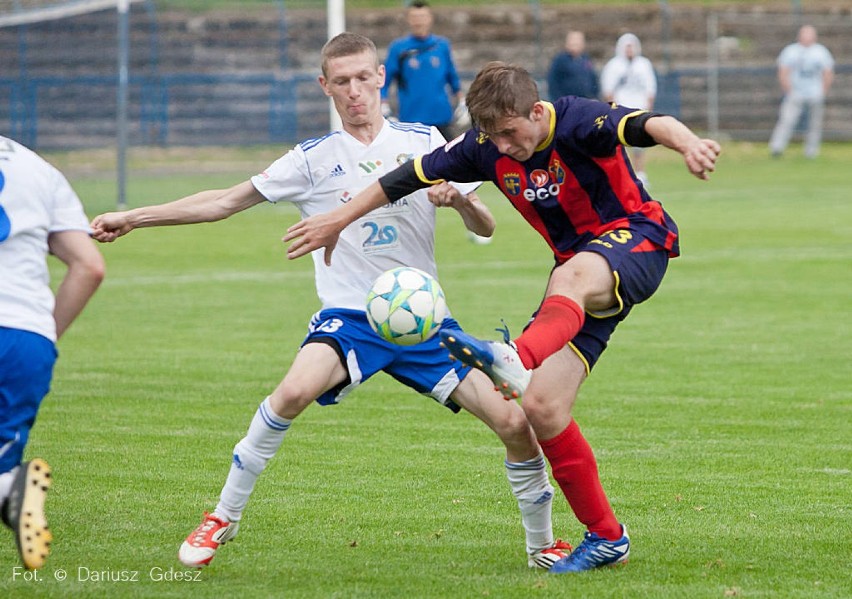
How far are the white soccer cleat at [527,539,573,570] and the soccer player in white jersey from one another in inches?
72.6

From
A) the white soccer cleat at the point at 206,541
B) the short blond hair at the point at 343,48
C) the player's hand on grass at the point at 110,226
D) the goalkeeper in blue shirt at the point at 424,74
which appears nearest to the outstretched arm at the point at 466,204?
the short blond hair at the point at 343,48

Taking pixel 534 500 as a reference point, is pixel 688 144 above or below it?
above

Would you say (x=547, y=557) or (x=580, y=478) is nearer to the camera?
(x=580, y=478)

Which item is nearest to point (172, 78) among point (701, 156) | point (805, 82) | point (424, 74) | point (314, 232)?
point (424, 74)

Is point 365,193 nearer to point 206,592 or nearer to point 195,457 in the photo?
point 206,592

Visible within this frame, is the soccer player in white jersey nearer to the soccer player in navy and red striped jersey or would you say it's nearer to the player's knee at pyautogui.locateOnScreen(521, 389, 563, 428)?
the soccer player in navy and red striped jersey

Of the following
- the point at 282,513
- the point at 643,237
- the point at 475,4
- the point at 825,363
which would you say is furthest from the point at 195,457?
the point at 475,4

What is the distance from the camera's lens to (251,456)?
17.5 ft

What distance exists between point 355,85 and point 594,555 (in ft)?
6.85

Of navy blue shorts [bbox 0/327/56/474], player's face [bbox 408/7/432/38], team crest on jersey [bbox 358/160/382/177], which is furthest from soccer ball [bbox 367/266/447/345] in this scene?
player's face [bbox 408/7/432/38]

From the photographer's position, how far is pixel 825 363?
962 cm

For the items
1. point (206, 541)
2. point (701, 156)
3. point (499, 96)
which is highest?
point (499, 96)

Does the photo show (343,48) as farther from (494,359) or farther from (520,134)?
(494,359)

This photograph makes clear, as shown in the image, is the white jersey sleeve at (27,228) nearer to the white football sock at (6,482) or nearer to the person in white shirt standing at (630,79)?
the white football sock at (6,482)
